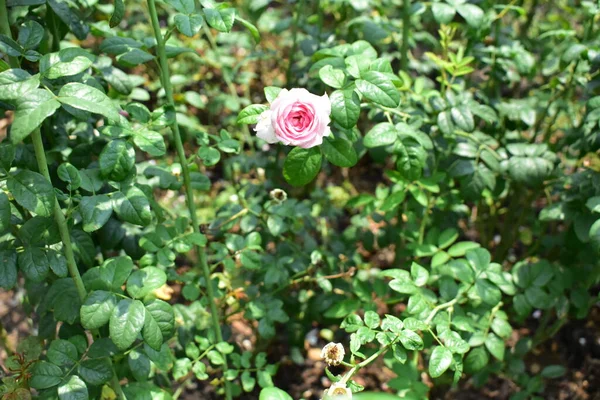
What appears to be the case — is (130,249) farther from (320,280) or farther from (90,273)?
(320,280)

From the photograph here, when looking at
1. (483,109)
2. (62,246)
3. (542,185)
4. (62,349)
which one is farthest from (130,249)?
(542,185)

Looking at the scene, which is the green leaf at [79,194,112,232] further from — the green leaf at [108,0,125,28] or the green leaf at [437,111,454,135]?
the green leaf at [437,111,454,135]

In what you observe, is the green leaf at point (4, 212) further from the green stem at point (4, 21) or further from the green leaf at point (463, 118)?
the green leaf at point (463, 118)

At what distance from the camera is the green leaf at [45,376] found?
1.33 m

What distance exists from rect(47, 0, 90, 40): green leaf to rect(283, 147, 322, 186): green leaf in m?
0.65

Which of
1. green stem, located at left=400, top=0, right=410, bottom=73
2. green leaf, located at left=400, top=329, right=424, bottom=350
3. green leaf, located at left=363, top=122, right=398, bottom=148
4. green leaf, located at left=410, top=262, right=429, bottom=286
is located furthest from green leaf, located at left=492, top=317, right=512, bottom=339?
green stem, located at left=400, top=0, right=410, bottom=73

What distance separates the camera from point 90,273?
54.3 inches

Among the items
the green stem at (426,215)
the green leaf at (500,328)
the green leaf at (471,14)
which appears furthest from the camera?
the green stem at (426,215)

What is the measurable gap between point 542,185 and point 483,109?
13.4 inches

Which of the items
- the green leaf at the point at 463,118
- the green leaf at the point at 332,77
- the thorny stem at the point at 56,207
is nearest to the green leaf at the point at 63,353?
the thorny stem at the point at 56,207

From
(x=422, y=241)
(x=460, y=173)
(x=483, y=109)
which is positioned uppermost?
(x=483, y=109)

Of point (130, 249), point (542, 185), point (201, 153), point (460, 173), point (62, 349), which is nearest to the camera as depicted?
point (62, 349)

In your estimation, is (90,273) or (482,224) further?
(482,224)

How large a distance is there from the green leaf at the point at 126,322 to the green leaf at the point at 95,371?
19 centimetres
